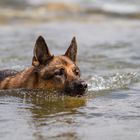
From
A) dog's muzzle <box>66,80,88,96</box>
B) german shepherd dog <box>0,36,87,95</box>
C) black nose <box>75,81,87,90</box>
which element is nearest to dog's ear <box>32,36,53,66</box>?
german shepherd dog <box>0,36,87,95</box>

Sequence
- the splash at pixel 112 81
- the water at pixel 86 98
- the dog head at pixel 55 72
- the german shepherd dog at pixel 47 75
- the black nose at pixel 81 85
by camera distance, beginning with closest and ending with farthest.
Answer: the water at pixel 86 98
the black nose at pixel 81 85
the dog head at pixel 55 72
the german shepherd dog at pixel 47 75
the splash at pixel 112 81

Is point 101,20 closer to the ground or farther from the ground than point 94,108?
farther from the ground

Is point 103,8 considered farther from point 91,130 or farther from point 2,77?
point 91,130

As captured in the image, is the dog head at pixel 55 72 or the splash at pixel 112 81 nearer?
the dog head at pixel 55 72

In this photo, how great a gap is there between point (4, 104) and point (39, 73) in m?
0.86

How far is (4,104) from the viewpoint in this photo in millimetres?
8766

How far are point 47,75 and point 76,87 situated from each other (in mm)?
599

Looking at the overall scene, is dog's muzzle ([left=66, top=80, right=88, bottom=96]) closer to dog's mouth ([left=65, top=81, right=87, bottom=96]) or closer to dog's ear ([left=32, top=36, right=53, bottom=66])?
dog's mouth ([left=65, top=81, right=87, bottom=96])

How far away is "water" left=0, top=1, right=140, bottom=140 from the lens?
702 centimetres

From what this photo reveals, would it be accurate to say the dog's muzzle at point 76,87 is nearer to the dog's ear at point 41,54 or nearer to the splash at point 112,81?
the dog's ear at point 41,54

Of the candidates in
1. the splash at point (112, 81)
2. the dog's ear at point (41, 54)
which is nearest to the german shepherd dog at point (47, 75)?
the dog's ear at point (41, 54)

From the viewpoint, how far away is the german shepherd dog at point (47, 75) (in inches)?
359

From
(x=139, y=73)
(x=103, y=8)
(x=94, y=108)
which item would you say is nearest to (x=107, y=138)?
(x=94, y=108)

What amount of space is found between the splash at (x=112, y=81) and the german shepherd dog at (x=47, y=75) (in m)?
1.29
